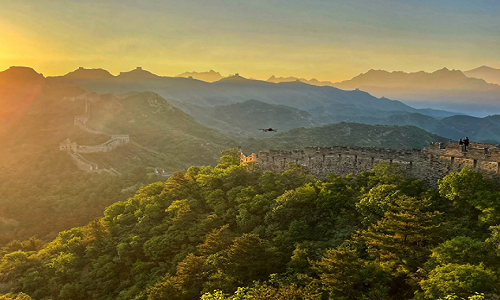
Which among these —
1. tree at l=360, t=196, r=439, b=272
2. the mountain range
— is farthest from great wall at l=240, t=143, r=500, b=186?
the mountain range

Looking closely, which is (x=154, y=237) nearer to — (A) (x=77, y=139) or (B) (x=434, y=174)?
(B) (x=434, y=174)

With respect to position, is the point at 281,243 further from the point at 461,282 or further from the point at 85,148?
the point at 85,148

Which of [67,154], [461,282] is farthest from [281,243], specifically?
[67,154]

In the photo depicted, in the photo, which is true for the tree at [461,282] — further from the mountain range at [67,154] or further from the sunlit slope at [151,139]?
the sunlit slope at [151,139]

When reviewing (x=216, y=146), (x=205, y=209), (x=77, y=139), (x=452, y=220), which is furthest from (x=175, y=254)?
(x=216, y=146)

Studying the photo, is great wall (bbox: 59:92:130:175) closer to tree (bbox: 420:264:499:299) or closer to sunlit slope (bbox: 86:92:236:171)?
sunlit slope (bbox: 86:92:236:171)

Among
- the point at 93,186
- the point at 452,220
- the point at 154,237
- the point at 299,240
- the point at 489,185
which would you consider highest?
the point at 489,185

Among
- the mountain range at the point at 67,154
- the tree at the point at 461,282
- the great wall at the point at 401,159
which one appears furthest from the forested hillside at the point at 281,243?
the mountain range at the point at 67,154
